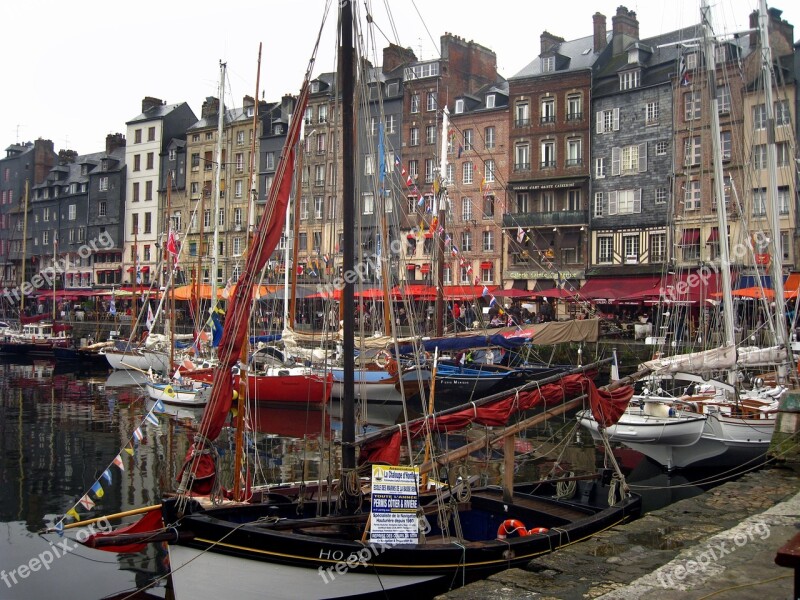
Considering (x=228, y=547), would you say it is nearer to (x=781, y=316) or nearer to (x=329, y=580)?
(x=329, y=580)

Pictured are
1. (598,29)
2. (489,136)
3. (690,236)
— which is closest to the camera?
(690,236)

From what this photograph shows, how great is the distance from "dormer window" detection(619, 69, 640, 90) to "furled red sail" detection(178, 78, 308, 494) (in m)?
45.4

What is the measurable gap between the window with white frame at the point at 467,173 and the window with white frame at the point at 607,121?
31.7 feet

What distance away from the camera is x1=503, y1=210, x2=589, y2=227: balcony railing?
53.6 m

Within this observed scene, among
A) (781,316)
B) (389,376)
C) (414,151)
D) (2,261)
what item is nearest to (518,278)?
(414,151)

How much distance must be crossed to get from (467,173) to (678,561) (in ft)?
166

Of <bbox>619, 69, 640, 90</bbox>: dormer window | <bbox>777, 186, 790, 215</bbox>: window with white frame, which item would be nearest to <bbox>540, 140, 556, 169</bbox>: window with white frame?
<bbox>619, 69, 640, 90</bbox>: dormer window

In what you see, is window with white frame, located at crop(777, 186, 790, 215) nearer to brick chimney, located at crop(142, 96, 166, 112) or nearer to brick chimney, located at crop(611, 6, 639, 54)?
brick chimney, located at crop(611, 6, 639, 54)

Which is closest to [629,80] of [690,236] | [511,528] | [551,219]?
[551,219]

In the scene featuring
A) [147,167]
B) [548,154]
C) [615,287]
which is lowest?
[615,287]

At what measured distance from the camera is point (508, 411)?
12953 mm

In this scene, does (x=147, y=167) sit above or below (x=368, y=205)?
above

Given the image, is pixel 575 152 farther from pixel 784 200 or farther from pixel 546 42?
pixel 784 200

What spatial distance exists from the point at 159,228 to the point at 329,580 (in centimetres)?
7149
